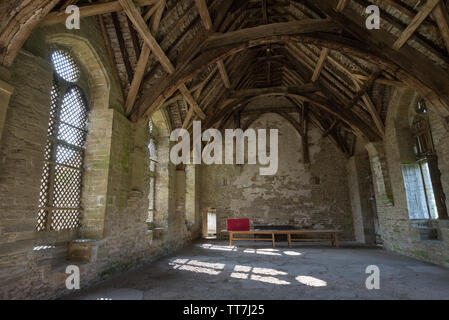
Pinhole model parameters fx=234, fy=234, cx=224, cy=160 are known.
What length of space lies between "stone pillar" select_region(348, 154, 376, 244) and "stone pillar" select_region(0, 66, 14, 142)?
932 centimetres

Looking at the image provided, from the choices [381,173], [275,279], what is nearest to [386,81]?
[381,173]

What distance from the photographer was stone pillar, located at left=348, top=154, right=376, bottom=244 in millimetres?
8117

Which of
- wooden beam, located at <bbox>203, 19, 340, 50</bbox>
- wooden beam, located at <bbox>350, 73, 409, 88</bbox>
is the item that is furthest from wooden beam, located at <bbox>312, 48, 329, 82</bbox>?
wooden beam, located at <bbox>203, 19, 340, 50</bbox>

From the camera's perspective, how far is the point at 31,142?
2.92m

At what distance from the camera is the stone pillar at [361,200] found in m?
8.12

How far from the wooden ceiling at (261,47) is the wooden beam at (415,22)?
0.01m

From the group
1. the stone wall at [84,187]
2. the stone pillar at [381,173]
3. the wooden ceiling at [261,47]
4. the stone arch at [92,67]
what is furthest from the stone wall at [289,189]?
the stone arch at [92,67]

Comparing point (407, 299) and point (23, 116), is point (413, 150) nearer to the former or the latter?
point (407, 299)

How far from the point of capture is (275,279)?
386cm

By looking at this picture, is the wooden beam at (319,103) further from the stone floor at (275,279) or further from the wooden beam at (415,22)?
the stone floor at (275,279)

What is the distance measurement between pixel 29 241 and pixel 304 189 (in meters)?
8.64

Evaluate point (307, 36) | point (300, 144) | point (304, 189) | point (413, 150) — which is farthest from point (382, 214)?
point (307, 36)

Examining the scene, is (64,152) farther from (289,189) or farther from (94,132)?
(289,189)

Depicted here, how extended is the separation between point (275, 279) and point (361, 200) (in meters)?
6.00
